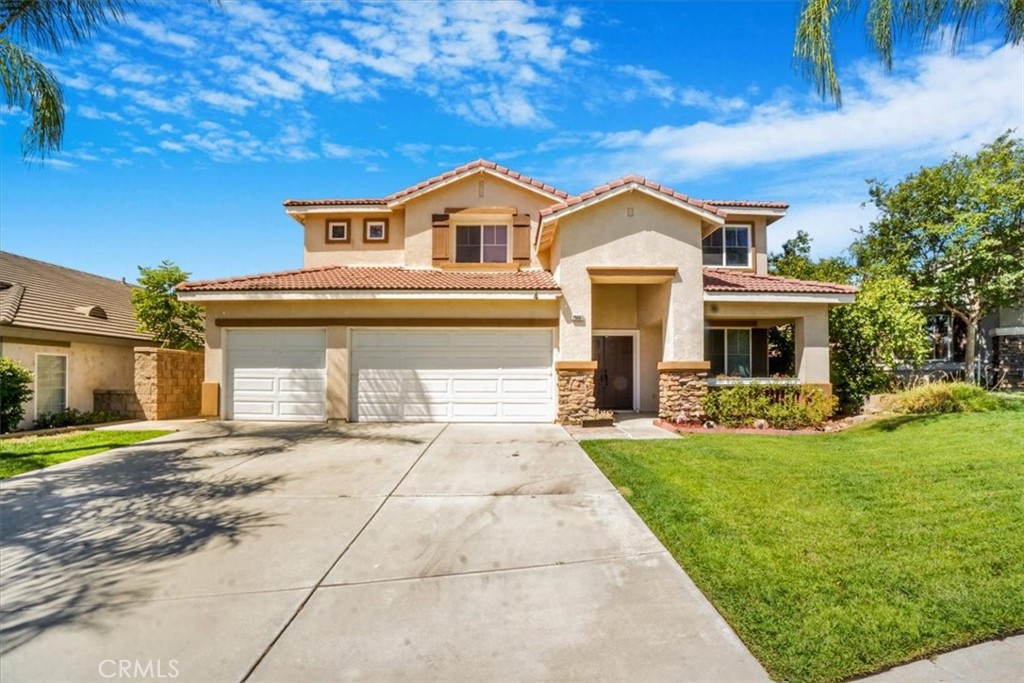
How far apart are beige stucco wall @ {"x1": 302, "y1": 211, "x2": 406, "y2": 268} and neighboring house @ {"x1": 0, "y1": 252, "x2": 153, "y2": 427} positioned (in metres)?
6.34

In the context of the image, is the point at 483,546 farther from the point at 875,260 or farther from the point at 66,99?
the point at 875,260

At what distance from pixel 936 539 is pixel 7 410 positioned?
16877 mm

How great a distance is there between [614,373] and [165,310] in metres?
14.4

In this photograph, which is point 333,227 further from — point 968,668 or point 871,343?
point 968,668

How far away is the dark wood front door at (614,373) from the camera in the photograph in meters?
14.7

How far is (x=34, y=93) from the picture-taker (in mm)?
8242

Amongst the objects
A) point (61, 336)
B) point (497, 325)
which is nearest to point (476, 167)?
point (497, 325)

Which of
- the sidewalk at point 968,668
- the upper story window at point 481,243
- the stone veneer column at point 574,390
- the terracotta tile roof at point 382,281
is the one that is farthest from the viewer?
the upper story window at point 481,243

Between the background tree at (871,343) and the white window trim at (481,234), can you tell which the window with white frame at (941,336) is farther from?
the white window trim at (481,234)

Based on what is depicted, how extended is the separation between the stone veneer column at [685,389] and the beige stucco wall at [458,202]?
614 centimetres

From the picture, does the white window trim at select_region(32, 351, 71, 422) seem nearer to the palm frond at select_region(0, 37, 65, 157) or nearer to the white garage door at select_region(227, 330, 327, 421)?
the white garage door at select_region(227, 330, 327, 421)

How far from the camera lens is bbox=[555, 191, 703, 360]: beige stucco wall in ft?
39.9

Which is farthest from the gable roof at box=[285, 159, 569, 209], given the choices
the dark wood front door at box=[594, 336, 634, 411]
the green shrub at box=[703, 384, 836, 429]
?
the green shrub at box=[703, 384, 836, 429]

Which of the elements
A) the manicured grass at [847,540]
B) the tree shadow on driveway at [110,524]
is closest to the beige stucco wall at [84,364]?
the tree shadow on driveway at [110,524]
